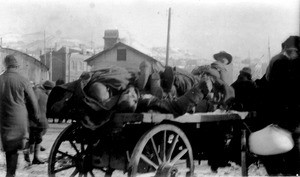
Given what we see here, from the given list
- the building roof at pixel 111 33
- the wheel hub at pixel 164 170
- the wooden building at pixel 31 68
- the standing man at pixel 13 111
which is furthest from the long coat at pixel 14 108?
the wooden building at pixel 31 68

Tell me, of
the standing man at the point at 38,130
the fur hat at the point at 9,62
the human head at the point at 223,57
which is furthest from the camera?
the standing man at the point at 38,130

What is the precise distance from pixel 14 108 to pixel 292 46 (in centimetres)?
375

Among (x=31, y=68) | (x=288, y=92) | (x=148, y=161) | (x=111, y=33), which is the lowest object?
(x=148, y=161)

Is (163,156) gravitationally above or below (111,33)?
below

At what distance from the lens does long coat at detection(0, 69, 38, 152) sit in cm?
552

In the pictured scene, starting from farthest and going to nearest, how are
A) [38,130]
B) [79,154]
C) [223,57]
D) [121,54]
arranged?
[121,54] < [38,130] < [223,57] < [79,154]

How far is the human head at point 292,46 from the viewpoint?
4.67 metres

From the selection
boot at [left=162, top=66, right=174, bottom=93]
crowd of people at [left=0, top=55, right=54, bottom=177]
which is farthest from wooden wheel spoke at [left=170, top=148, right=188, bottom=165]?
crowd of people at [left=0, top=55, right=54, bottom=177]

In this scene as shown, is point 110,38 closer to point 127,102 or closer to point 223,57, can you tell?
point 223,57

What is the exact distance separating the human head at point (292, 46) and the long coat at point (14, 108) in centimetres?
349

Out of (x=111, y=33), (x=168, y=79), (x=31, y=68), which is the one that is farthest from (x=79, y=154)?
(x=31, y=68)

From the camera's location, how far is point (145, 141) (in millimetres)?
4387

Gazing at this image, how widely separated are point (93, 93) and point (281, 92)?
85.6 inches

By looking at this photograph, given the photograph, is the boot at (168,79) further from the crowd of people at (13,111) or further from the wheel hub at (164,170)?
the crowd of people at (13,111)
